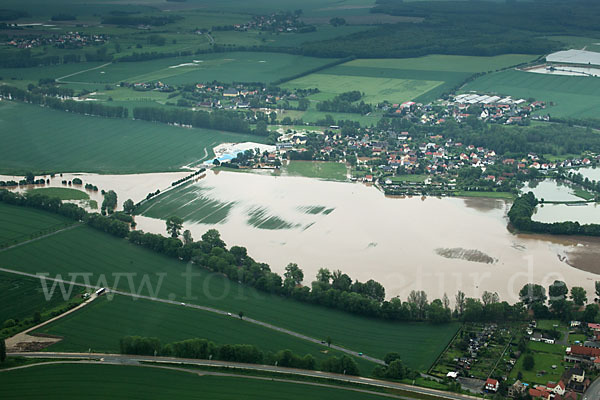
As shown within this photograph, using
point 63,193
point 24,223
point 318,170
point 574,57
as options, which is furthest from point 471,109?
point 24,223

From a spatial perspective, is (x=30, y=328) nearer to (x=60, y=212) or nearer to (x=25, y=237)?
(x=25, y=237)

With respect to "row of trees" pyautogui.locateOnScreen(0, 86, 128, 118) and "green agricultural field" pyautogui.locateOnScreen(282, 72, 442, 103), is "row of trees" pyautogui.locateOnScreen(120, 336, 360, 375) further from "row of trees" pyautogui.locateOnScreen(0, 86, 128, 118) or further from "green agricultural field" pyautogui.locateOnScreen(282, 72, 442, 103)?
"green agricultural field" pyautogui.locateOnScreen(282, 72, 442, 103)

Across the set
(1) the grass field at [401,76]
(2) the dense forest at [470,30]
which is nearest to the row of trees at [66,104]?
(1) the grass field at [401,76]

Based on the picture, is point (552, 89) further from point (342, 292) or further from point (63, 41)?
point (63, 41)

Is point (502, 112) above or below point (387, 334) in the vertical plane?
above

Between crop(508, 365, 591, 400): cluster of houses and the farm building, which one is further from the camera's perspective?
the farm building

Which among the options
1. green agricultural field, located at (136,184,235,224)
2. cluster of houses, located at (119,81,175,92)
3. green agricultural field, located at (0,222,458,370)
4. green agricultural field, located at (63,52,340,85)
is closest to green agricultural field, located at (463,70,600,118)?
green agricultural field, located at (63,52,340,85)

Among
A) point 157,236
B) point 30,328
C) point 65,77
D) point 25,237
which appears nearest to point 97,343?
point 30,328
